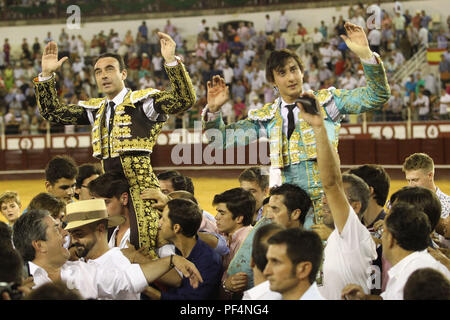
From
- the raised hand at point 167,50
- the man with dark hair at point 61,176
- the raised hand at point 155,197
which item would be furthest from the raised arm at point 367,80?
the man with dark hair at point 61,176

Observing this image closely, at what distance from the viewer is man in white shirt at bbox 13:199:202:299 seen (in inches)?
137

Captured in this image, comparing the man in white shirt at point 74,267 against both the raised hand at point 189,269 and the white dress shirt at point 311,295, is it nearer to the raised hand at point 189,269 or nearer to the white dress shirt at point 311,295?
the raised hand at point 189,269

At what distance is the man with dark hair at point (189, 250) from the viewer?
3.86 m

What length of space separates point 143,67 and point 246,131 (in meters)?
16.3

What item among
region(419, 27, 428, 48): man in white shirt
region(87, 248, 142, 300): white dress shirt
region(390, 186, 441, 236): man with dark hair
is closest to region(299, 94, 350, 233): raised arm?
region(390, 186, 441, 236): man with dark hair

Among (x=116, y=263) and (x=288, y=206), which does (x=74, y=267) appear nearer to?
(x=116, y=263)

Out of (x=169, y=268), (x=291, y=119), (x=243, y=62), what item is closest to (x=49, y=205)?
(x=169, y=268)

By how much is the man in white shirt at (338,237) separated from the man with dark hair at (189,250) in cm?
76

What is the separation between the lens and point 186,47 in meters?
22.2

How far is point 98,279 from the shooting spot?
3473 mm

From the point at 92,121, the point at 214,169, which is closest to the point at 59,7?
the point at 214,169

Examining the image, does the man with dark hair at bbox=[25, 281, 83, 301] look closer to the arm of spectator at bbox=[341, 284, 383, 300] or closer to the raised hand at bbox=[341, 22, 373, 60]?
the arm of spectator at bbox=[341, 284, 383, 300]

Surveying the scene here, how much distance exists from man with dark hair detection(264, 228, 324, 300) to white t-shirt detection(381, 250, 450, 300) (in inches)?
15.1

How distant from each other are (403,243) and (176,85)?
5.83ft
